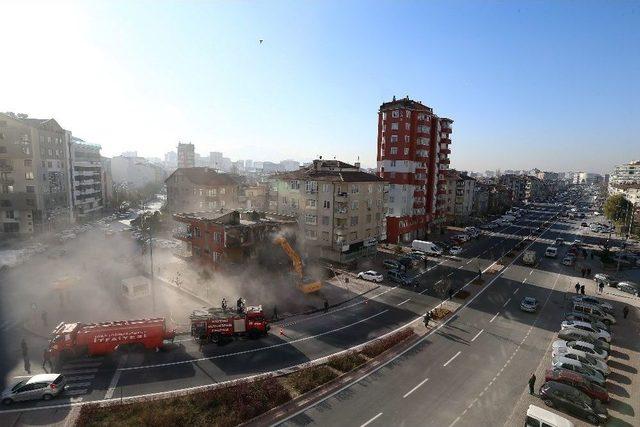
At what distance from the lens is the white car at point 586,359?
83.3ft

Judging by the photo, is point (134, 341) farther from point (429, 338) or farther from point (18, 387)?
point (429, 338)

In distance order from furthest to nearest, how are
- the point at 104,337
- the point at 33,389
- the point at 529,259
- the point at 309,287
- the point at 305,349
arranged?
1. the point at 529,259
2. the point at 309,287
3. the point at 305,349
4. the point at 104,337
5. the point at 33,389

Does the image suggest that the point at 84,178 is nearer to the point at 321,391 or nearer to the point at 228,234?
the point at 228,234

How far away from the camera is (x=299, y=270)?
1684 inches

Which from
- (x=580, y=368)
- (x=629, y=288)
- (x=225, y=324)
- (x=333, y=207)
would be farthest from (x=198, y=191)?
(x=629, y=288)

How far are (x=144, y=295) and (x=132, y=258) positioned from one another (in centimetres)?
2046

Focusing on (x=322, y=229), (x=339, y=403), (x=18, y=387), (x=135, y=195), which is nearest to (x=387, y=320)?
(x=339, y=403)

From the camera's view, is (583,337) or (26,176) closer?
(583,337)

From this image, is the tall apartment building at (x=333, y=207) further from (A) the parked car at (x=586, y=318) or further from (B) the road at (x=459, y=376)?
(A) the parked car at (x=586, y=318)

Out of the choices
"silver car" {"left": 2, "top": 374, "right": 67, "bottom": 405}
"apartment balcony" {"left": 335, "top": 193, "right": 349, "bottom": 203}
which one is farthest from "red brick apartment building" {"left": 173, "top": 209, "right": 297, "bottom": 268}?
"silver car" {"left": 2, "top": 374, "right": 67, "bottom": 405}

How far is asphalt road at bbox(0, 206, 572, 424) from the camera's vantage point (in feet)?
77.1

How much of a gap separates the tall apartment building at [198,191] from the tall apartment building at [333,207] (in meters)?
22.3

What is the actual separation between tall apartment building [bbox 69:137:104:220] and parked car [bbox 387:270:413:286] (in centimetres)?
8267

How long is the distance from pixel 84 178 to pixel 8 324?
7848cm
